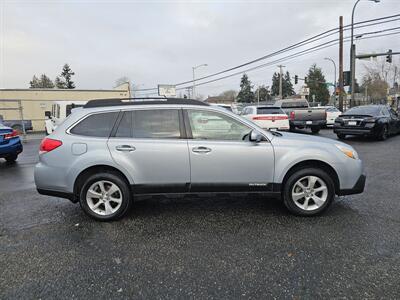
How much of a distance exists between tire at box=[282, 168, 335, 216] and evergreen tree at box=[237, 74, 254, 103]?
3895 inches

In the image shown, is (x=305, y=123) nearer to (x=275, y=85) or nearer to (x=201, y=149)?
(x=201, y=149)

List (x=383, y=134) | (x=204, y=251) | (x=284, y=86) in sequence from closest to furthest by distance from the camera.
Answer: (x=204, y=251)
(x=383, y=134)
(x=284, y=86)

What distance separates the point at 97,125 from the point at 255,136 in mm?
2221

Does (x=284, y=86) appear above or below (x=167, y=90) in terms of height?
above

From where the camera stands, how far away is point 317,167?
12.8 ft

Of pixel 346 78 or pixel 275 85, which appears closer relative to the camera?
pixel 346 78

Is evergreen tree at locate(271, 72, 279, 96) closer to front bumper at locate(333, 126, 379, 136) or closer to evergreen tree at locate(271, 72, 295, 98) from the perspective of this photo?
evergreen tree at locate(271, 72, 295, 98)

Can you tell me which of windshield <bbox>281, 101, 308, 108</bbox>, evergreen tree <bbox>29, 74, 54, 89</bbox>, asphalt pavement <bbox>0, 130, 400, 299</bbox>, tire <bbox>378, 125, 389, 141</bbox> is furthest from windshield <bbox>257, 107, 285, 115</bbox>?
evergreen tree <bbox>29, 74, 54, 89</bbox>

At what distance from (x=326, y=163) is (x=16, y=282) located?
3.87 meters

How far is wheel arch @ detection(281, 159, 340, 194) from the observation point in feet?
12.6

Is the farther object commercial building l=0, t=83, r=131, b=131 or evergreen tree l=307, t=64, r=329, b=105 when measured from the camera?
evergreen tree l=307, t=64, r=329, b=105

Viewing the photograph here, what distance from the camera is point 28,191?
17.8ft

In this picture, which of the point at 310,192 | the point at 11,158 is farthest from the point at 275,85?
the point at 310,192

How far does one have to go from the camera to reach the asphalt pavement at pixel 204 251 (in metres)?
2.41
